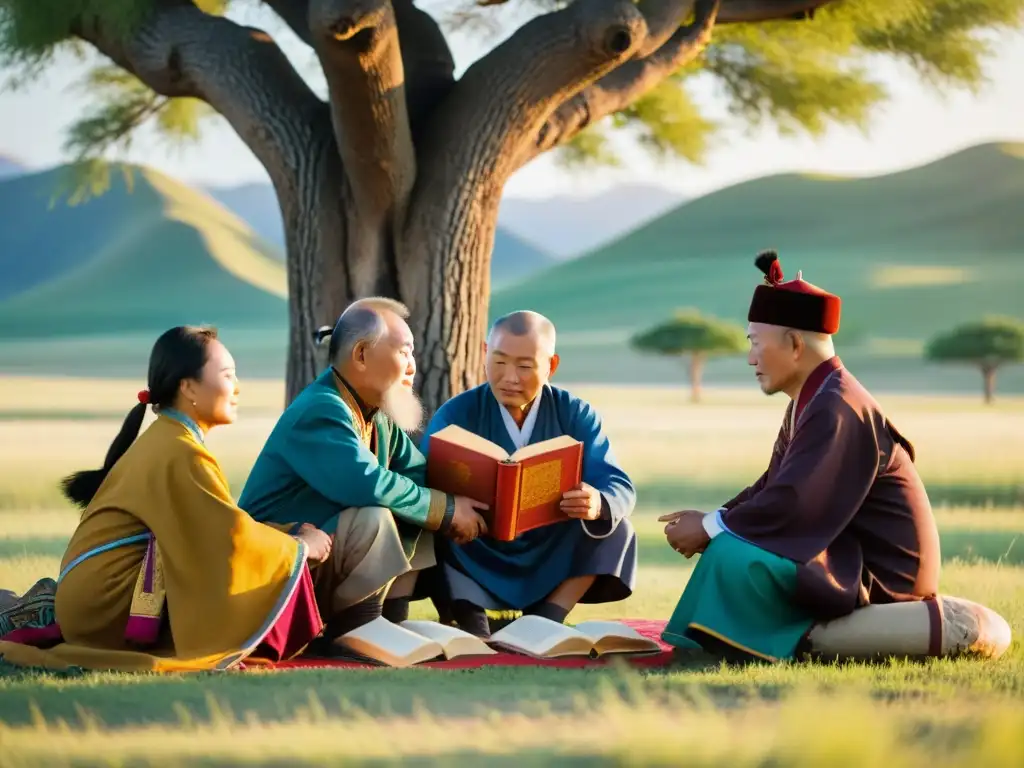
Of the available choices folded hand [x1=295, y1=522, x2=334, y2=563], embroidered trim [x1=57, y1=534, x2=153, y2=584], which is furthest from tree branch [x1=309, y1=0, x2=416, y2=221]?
embroidered trim [x1=57, y1=534, x2=153, y2=584]

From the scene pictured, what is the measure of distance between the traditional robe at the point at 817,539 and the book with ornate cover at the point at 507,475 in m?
0.57

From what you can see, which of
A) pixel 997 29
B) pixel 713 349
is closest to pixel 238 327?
pixel 713 349

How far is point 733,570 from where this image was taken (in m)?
5.08

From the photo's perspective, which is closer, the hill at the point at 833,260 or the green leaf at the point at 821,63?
the green leaf at the point at 821,63

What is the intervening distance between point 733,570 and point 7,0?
5.70 m

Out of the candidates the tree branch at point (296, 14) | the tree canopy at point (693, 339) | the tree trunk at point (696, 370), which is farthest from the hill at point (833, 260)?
the tree branch at point (296, 14)

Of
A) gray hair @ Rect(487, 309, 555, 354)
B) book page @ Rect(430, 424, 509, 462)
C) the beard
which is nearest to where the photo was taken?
book page @ Rect(430, 424, 509, 462)

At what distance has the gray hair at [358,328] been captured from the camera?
538 centimetres

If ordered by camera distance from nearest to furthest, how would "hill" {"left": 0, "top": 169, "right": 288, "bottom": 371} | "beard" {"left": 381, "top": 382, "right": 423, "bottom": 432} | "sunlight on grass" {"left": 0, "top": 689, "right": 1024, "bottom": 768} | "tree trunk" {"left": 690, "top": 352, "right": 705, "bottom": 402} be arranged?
"sunlight on grass" {"left": 0, "top": 689, "right": 1024, "bottom": 768} < "beard" {"left": 381, "top": 382, "right": 423, "bottom": 432} < "tree trunk" {"left": 690, "top": 352, "right": 705, "bottom": 402} < "hill" {"left": 0, "top": 169, "right": 288, "bottom": 371}

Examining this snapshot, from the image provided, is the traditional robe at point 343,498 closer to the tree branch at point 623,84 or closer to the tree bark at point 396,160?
the tree bark at point 396,160

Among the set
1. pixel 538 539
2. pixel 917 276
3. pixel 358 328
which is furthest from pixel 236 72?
pixel 917 276

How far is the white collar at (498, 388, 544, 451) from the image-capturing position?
5.81 m

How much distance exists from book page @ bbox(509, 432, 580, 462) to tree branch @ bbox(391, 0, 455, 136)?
11.1 feet

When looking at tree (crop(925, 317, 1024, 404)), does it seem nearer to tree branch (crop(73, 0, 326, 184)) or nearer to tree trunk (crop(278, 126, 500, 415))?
tree trunk (crop(278, 126, 500, 415))
